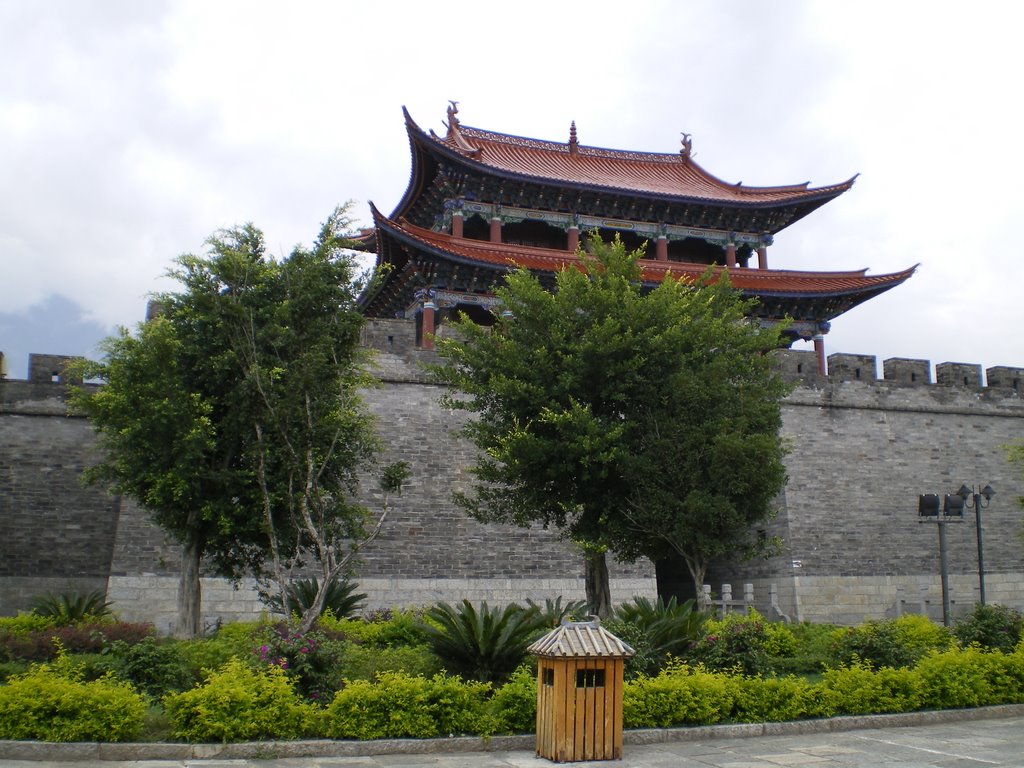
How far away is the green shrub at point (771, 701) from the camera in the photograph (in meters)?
8.89

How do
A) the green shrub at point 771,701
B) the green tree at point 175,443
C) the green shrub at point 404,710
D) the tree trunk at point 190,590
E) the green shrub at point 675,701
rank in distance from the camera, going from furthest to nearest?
1. the tree trunk at point 190,590
2. the green tree at point 175,443
3. the green shrub at point 771,701
4. the green shrub at point 675,701
5. the green shrub at point 404,710

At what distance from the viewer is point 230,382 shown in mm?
13320

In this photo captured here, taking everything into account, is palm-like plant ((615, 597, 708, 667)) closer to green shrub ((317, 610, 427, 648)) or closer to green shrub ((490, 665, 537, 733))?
green shrub ((490, 665, 537, 733))

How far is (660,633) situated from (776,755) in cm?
274

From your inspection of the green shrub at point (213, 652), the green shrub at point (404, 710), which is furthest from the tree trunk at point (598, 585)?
the green shrub at point (404, 710)

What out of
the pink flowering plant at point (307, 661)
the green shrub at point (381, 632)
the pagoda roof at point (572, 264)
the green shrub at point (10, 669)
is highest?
the pagoda roof at point (572, 264)

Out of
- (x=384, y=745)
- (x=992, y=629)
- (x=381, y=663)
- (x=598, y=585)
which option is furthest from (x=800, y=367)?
(x=384, y=745)

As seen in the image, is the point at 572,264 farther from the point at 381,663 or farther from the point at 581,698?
the point at 581,698

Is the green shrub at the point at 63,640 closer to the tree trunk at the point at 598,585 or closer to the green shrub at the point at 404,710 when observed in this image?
the green shrub at the point at 404,710

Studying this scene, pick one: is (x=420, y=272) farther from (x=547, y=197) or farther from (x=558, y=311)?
(x=558, y=311)

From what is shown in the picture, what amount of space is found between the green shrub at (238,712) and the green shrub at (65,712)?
0.38 m

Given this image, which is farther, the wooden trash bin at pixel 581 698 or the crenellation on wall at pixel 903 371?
the crenellation on wall at pixel 903 371

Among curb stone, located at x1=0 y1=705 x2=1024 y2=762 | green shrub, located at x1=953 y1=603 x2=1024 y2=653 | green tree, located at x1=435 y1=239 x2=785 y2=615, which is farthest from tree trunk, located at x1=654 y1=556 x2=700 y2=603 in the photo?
curb stone, located at x1=0 y1=705 x2=1024 y2=762

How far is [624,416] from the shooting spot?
1423 centimetres
